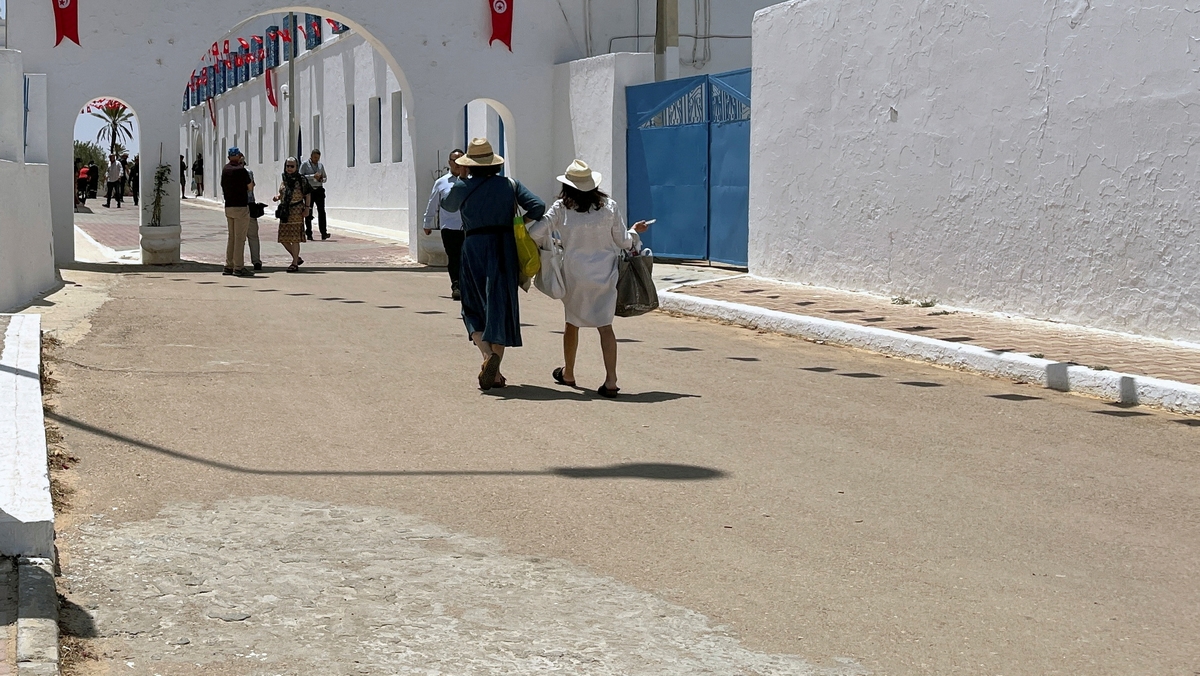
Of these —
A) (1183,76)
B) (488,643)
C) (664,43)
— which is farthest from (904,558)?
(664,43)

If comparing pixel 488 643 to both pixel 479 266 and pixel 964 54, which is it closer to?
pixel 479 266

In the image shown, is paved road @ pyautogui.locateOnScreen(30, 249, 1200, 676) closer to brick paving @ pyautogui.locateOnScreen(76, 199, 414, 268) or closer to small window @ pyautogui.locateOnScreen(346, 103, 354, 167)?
brick paving @ pyautogui.locateOnScreen(76, 199, 414, 268)

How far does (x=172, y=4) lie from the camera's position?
20641 mm

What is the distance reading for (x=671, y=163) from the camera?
2041 cm

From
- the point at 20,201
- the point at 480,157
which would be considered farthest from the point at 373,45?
the point at 480,157

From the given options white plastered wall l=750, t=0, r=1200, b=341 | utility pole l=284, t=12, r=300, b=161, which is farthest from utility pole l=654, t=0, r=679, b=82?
utility pole l=284, t=12, r=300, b=161

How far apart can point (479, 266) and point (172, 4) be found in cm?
1328

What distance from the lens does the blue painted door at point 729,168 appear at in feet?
60.6

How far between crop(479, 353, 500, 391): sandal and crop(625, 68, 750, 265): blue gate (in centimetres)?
991

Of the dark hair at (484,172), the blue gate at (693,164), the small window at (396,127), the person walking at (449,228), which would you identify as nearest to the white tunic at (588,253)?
the dark hair at (484,172)

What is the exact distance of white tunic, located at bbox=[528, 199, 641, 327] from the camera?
30.2 ft

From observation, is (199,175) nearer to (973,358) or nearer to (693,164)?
(693,164)

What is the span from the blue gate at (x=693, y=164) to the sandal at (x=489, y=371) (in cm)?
991

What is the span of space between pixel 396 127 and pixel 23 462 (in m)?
27.2
